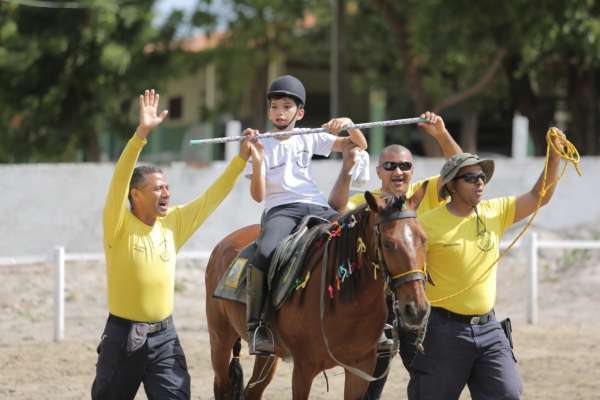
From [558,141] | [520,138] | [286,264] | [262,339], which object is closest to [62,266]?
[262,339]

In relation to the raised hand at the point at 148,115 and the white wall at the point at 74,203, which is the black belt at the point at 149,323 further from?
the white wall at the point at 74,203

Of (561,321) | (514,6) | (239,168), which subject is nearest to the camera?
(239,168)

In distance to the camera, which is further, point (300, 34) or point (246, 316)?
point (300, 34)

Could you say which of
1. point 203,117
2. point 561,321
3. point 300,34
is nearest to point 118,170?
point 561,321

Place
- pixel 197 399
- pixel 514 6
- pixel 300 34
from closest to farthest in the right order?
1. pixel 197 399
2. pixel 514 6
3. pixel 300 34

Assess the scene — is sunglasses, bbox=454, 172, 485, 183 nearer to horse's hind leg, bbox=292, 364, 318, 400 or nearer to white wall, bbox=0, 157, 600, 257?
horse's hind leg, bbox=292, 364, 318, 400

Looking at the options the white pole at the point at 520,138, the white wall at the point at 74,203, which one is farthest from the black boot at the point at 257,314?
the white pole at the point at 520,138

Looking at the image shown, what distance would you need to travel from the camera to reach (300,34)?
33594 mm

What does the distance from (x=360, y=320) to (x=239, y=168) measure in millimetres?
1229

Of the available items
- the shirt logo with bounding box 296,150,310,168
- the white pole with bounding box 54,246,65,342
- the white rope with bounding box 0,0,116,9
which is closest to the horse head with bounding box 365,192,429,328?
the shirt logo with bounding box 296,150,310,168

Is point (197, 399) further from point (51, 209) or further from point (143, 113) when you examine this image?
point (51, 209)

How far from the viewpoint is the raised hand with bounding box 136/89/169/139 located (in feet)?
17.5

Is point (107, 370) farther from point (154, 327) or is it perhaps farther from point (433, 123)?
point (433, 123)

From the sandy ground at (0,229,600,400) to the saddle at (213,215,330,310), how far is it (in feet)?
6.62
